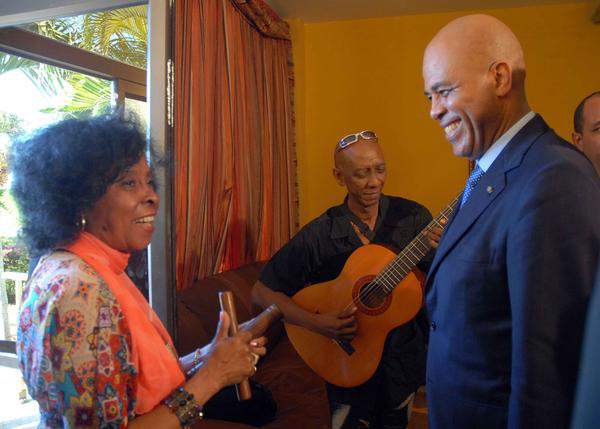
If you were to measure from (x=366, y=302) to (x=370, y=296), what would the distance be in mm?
31

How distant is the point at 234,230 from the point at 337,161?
1069mm

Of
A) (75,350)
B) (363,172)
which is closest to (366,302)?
(363,172)

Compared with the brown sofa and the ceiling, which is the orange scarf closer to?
the brown sofa

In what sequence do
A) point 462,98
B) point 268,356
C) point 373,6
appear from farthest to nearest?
point 373,6
point 268,356
point 462,98

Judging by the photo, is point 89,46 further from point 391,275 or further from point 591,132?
point 591,132

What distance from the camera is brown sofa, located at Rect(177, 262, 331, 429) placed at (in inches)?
82.6

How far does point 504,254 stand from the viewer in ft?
3.33

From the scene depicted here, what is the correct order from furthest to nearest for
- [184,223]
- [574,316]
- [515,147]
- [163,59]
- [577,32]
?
[577,32] → [184,223] → [163,59] → [515,147] → [574,316]

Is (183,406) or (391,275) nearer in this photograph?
(183,406)

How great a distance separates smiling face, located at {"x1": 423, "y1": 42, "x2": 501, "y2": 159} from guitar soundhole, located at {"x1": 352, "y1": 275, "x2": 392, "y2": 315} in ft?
2.86

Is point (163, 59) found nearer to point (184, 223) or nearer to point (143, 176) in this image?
point (143, 176)

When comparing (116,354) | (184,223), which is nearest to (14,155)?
(116,354)

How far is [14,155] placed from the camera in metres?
1.12

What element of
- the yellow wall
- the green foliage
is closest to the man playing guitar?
the green foliage
